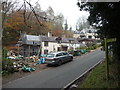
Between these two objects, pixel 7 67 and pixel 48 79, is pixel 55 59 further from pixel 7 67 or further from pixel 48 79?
pixel 48 79

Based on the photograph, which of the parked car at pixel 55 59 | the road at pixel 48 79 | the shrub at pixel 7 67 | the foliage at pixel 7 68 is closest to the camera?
the road at pixel 48 79

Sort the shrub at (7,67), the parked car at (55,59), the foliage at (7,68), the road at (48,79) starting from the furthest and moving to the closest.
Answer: the parked car at (55,59) < the shrub at (7,67) < the foliage at (7,68) < the road at (48,79)

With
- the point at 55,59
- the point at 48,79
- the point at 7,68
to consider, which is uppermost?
the point at 55,59

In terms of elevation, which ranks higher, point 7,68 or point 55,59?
point 55,59

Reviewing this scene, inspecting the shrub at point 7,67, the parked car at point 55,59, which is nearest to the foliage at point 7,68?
the shrub at point 7,67

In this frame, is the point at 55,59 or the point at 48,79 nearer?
the point at 48,79

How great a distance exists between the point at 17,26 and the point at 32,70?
1653 cm

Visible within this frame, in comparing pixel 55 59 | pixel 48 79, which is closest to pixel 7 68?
pixel 48 79

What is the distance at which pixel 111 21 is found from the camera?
7008 mm

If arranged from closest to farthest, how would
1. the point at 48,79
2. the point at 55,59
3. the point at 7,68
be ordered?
the point at 48,79 < the point at 7,68 < the point at 55,59

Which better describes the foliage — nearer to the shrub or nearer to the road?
the shrub

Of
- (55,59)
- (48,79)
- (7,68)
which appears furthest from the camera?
(55,59)

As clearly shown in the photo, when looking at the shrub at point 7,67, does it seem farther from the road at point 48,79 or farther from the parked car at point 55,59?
the parked car at point 55,59

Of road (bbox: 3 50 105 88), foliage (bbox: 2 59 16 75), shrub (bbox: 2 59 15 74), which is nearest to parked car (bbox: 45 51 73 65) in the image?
road (bbox: 3 50 105 88)
